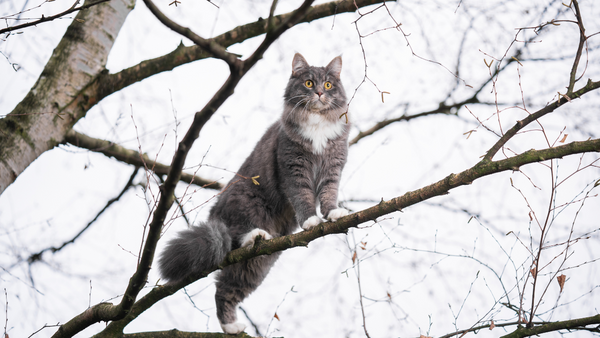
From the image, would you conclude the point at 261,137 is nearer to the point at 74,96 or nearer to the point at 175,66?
the point at 175,66

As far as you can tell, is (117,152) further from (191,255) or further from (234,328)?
(234,328)

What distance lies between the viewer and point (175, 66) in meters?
3.31

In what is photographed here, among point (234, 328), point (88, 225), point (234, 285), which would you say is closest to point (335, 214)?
point (234, 285)

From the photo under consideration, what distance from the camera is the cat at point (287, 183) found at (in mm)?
3096

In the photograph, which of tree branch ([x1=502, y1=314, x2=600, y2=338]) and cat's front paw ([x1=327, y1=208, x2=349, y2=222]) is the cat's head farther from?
tree branch ([x1=502, y1=314, x2=600, y2=338])

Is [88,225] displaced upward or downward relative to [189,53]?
downward

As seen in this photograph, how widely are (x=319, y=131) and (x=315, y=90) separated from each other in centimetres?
33

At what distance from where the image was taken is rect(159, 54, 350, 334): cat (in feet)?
10.2

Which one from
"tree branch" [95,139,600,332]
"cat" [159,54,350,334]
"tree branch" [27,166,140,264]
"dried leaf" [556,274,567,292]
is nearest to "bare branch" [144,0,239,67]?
"tree branch" [95,139,600,332]

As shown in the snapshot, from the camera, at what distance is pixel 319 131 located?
10.8ft

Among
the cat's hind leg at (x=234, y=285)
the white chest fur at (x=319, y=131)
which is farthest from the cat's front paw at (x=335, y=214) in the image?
the cat's hind leg at (x=234, y=285)

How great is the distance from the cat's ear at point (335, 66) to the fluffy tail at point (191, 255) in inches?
64.9

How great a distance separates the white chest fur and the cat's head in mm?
68

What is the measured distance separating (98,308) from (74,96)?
1.60 meters
